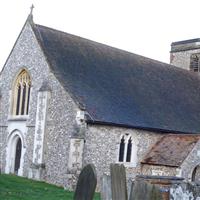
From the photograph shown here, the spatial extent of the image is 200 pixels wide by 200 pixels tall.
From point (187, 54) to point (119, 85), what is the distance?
14.7 meters

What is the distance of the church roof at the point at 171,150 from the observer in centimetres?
2092

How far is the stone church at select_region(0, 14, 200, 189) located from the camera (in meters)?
20.2

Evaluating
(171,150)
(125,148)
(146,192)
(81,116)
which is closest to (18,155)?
(81,116)

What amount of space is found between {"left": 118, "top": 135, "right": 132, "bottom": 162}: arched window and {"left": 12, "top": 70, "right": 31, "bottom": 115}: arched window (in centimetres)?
544

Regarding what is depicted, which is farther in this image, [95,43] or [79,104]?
[95,43]

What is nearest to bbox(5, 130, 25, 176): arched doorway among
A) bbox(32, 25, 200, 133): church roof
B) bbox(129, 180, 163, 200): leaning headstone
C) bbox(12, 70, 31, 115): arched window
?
bbox(12, 70, 31, 115): arched window

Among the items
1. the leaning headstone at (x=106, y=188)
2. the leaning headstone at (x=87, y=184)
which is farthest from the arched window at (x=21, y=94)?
the leaning headstone at (x=87, y=184)

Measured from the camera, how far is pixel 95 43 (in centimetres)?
2634

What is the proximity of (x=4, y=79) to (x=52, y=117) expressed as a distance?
540cm

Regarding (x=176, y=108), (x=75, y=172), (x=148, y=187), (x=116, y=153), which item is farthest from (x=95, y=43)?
(x=148, y=187)

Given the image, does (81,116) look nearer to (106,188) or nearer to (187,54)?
(106,188)

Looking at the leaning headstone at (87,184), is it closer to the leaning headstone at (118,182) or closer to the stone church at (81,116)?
the leaning headstone at (118,182)

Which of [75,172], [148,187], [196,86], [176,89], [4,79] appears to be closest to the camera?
[148,187]

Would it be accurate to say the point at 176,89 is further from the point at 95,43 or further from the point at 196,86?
the point at 95,43
